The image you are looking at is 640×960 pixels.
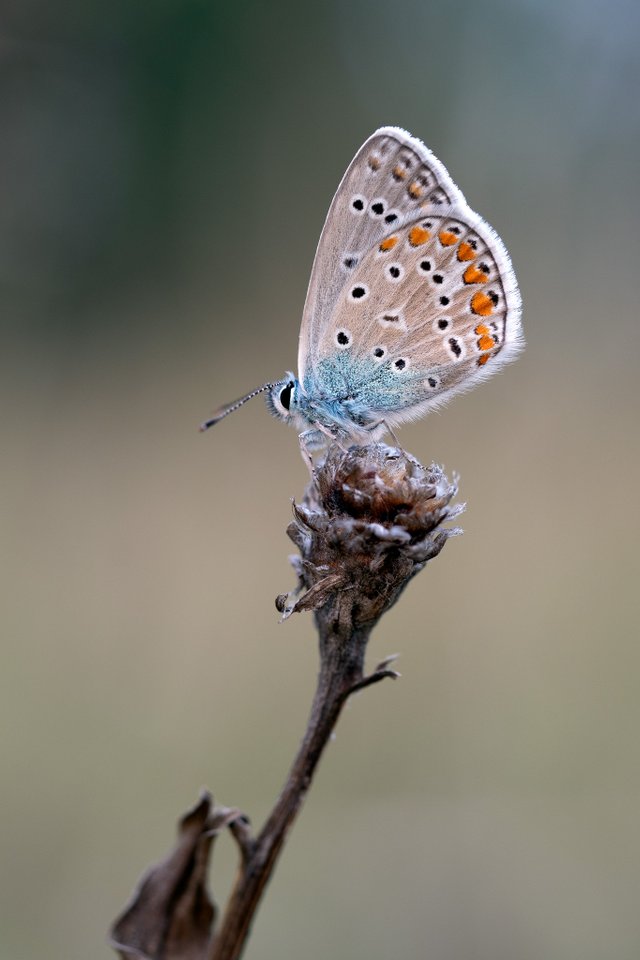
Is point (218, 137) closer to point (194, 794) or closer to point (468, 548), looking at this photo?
point (468, 548)

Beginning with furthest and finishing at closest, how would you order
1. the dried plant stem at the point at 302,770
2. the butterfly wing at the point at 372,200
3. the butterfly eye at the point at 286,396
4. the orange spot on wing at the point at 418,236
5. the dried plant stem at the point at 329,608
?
the butterfly eye at the point at 286,396, the orange spot on wing at the point at 418,236, the butterfly wing at the point at 372,200, the dried plant stem at the point at 329,608, the dried plant stem at the point at 302,770

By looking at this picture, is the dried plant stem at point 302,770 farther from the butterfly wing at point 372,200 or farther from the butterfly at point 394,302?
the butterfly wing at point 372,200

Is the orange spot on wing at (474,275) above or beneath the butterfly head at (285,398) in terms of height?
above

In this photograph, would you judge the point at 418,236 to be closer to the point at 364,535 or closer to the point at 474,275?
the point at 474,275

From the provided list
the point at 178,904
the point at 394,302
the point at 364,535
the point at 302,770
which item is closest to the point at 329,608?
the point at 364,535

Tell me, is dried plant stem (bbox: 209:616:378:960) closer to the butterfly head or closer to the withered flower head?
the withered flower head

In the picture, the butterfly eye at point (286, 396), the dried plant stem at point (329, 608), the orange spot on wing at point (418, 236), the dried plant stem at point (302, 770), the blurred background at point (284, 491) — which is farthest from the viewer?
the blurred background at point (284, 491)

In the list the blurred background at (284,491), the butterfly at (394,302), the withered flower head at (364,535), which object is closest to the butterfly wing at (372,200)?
the butterfly at (394,302)
